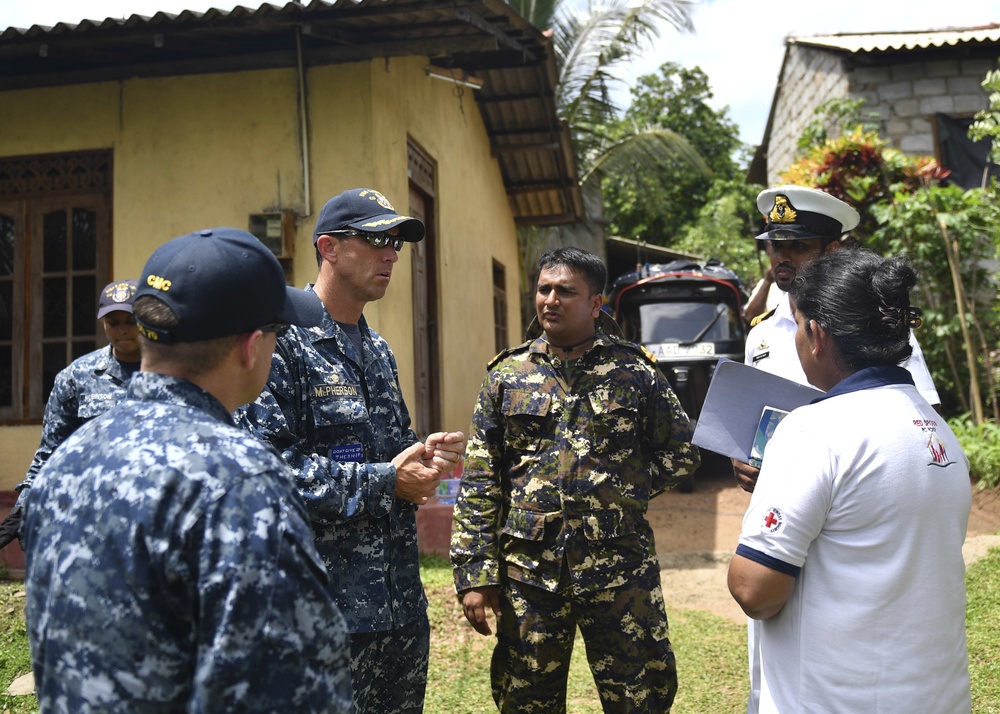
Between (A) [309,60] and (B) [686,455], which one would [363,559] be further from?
(A) [309,60]

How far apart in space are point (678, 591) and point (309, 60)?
15.4ft

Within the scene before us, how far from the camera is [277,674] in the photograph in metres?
1.25

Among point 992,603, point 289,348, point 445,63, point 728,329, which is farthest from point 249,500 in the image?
point 728,329

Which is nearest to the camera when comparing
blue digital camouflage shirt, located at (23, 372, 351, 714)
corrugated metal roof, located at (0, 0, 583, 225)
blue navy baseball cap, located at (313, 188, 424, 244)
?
blue digital camouflage shirt, located at (23, 372, 351, 714)

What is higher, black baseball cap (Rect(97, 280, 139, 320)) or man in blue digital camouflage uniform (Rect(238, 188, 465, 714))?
black baseball cap (Rect(97, 280, 139, 320))

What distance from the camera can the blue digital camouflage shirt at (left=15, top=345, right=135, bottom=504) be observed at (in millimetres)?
3599

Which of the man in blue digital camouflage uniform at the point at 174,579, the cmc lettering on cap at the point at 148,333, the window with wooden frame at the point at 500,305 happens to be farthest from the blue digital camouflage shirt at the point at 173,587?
the window with wooden frame at the point at 500,305

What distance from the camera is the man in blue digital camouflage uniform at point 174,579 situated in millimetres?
1228

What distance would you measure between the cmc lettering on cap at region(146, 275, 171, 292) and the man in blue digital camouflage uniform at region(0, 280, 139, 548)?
2.30m

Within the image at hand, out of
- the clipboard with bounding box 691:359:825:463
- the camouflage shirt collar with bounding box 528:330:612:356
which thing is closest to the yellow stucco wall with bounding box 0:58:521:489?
the camouflage shirt collar with bounding box 528:330:612:356

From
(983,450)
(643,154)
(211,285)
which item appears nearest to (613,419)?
(211,285)

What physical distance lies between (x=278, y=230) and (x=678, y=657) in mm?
3897

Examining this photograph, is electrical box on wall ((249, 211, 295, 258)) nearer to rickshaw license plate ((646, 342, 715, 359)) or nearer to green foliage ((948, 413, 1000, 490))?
rickshaw license plate ((646, 342, 715, 359))

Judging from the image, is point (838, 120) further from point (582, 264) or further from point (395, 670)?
point (395, 670)
